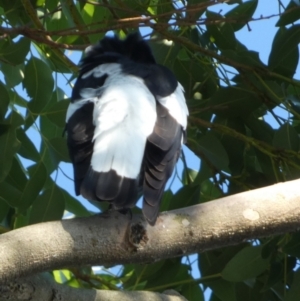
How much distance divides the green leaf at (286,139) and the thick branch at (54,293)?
536 millimetres

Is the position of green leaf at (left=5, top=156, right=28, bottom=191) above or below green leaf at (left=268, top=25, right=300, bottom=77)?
below

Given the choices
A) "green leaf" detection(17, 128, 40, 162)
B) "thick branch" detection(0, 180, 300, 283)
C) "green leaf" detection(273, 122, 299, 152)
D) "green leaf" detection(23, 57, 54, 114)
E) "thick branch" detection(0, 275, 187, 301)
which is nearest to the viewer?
"thick branch" detection(0, 180, 300, 283)

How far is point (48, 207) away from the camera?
2379 millimetres

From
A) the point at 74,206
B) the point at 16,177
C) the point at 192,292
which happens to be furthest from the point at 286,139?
the point at 16,177

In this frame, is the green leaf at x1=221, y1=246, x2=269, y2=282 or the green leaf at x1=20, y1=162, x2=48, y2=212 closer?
the green leaf at x1=221, y1=246, x2=269, y2=282

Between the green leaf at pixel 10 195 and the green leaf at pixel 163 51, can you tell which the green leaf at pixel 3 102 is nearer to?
the green leaf at pixel 10 195

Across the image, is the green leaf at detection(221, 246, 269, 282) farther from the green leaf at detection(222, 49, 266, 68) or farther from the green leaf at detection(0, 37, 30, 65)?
the green leaf at detection(0, 37, 30, 65)

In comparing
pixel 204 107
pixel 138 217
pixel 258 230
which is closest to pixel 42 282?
pixel 138 217

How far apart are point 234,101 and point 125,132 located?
1.78 ft

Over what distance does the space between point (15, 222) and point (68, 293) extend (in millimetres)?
723

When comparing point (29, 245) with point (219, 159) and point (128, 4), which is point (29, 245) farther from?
point (128, 4)

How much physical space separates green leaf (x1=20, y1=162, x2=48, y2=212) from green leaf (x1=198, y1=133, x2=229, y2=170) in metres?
0.47

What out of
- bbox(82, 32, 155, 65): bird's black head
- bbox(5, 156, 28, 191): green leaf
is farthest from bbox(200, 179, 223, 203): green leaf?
bbox(5, 156, 28, 191): green leaf

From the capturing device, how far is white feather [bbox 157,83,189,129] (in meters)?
2.19
